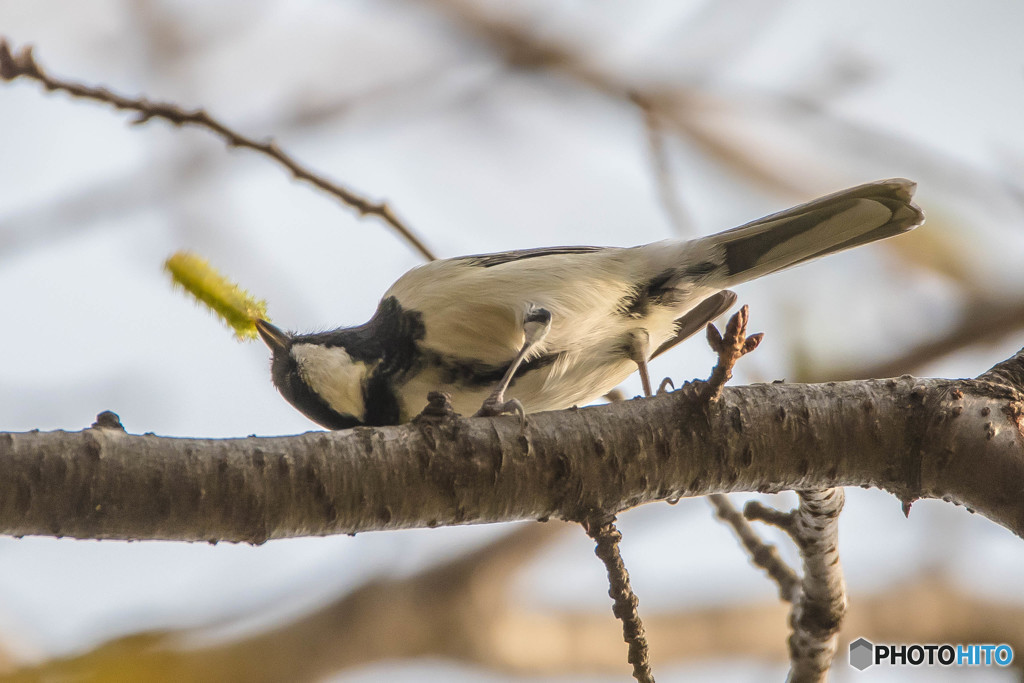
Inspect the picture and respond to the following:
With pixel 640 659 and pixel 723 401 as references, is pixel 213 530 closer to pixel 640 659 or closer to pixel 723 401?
pixel 640 659

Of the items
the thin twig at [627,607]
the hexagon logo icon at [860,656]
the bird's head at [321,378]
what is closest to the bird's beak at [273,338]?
the bird's head at [321,378]

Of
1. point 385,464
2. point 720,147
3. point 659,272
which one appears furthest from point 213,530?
point 720,147

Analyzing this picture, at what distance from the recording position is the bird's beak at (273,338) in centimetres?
277

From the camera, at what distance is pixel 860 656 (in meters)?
3.03

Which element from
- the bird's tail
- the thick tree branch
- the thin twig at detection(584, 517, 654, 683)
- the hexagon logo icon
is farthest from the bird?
the hexagon logo icon

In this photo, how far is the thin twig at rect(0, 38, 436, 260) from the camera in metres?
1.84

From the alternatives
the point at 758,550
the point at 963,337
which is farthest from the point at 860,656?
the point at 963,337

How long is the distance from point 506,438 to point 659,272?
4.03 feet

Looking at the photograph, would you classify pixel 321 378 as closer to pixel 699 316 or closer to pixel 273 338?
pixel 273 338

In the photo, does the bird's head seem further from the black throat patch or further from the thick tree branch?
the thick tree branch

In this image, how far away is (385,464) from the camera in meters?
1.61

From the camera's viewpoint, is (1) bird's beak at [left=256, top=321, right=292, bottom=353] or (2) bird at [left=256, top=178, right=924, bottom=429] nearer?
(2) bird at [left=256, top=178, right=924, bottom=429]

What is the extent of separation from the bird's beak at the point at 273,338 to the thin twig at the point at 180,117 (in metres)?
0.62

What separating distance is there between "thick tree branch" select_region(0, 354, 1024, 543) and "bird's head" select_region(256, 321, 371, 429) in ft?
2.89
